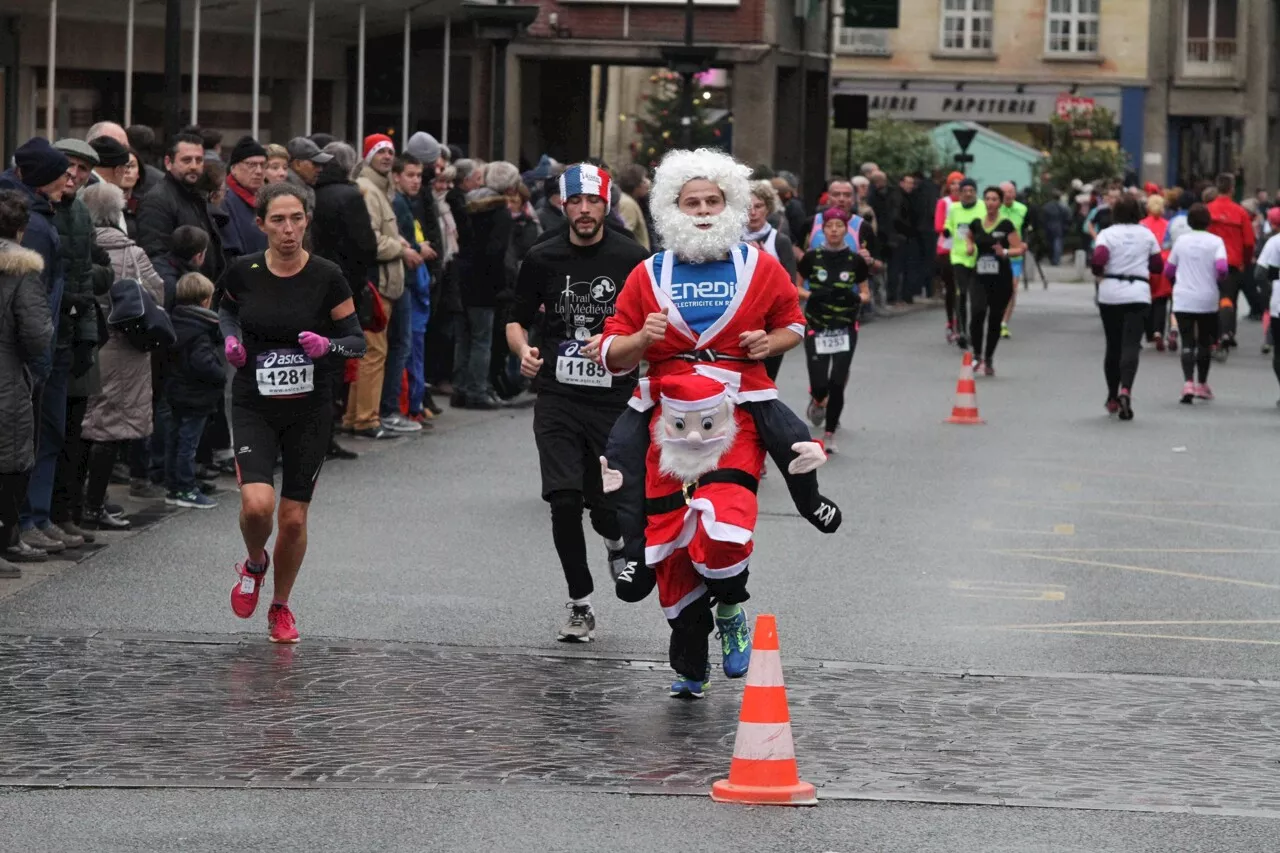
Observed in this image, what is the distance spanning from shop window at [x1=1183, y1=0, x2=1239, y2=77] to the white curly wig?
60408 mm

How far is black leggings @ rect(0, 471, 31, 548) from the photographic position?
10.5 metres

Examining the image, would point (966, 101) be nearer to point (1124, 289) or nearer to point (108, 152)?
point (1124, 289)

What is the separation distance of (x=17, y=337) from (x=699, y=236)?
3.73 meters

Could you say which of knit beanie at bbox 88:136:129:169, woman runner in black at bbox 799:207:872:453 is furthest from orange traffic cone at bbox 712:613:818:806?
woman runner in black at bbox 799:207:872:453

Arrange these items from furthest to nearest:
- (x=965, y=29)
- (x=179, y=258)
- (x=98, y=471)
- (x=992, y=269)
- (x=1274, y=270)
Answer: (x=965, y=29), (x=992, y=269), (x=1274, y=270), (x=179, y=258), (x=98, y=471)

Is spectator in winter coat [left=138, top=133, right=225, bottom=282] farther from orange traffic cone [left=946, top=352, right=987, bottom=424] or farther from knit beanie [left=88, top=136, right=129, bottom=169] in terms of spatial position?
orange traffic cone [left=946, top=352, right=987, bottom=424]

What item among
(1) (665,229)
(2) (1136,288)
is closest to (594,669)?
(1) (665,229)

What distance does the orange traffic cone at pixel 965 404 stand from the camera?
1886 cm

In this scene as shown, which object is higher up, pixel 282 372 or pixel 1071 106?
pixel 1071 106

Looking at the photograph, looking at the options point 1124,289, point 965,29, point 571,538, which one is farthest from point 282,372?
point 965,29

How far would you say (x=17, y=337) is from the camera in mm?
10258

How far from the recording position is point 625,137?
46.4m

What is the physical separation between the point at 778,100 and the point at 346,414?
86.9 feet

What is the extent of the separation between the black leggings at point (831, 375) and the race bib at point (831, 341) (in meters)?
0.03
